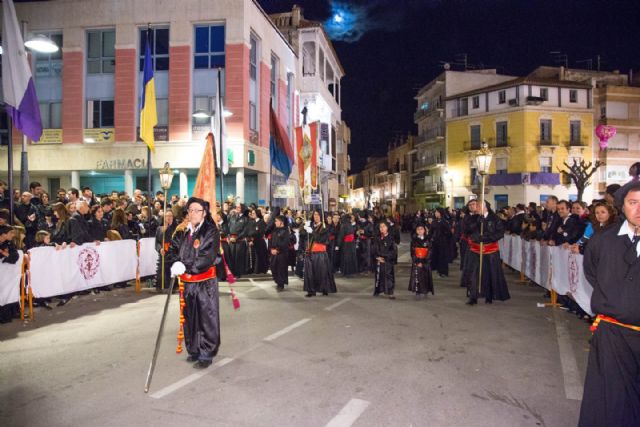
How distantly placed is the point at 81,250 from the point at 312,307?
16.3 feet

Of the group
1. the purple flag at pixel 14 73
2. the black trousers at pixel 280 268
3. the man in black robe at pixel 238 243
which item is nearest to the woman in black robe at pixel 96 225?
the purple flag at pixel 14 73

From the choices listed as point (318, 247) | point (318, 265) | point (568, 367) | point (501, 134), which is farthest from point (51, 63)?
point (501, 134)

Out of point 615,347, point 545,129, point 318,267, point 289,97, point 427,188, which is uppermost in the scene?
point 545,129

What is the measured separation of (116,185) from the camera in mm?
25891

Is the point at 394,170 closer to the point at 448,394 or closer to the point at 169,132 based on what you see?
the point at 169,132

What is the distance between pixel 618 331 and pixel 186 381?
4.08m

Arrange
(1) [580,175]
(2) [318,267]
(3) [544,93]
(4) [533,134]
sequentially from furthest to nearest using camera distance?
(3) [544,93] < (4) [533,134] < (1) [580,175] < (2) [318,267]

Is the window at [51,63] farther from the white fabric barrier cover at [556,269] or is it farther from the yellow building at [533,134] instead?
the yellow building at [533,134]

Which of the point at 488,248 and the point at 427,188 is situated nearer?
the point at 488,248

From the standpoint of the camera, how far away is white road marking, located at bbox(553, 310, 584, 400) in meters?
4.95

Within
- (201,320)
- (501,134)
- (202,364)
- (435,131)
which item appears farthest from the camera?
(435,131)

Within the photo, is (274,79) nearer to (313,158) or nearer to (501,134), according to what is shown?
(313,158)

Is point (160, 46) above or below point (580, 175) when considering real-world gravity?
above

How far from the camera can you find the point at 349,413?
438cm
